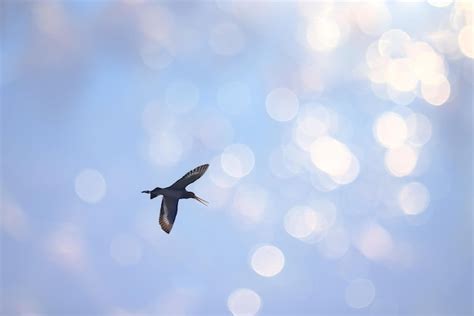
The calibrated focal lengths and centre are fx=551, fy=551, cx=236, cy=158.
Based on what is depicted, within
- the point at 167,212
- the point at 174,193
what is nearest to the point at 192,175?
the point at 174,193

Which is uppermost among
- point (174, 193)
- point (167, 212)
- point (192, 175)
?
point (192, 175)

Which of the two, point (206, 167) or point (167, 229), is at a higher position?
point (206, 167)

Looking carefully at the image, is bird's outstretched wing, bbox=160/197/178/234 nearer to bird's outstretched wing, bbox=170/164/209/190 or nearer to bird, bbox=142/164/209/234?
bird, bbox=142/164/209/234

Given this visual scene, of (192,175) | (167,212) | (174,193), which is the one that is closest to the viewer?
(192,175)

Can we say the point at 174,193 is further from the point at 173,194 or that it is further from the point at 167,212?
the point at 167,212

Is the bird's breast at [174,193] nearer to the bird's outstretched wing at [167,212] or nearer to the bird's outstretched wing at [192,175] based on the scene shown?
the bird's outstretched wing at [167,212]

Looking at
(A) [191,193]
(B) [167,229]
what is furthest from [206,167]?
(B) [167,229]

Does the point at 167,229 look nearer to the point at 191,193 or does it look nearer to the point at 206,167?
the point at 191,193

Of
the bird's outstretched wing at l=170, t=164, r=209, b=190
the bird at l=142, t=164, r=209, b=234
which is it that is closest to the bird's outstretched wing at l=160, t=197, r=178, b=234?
the bird at l=142, t=164, r=209, b=234
